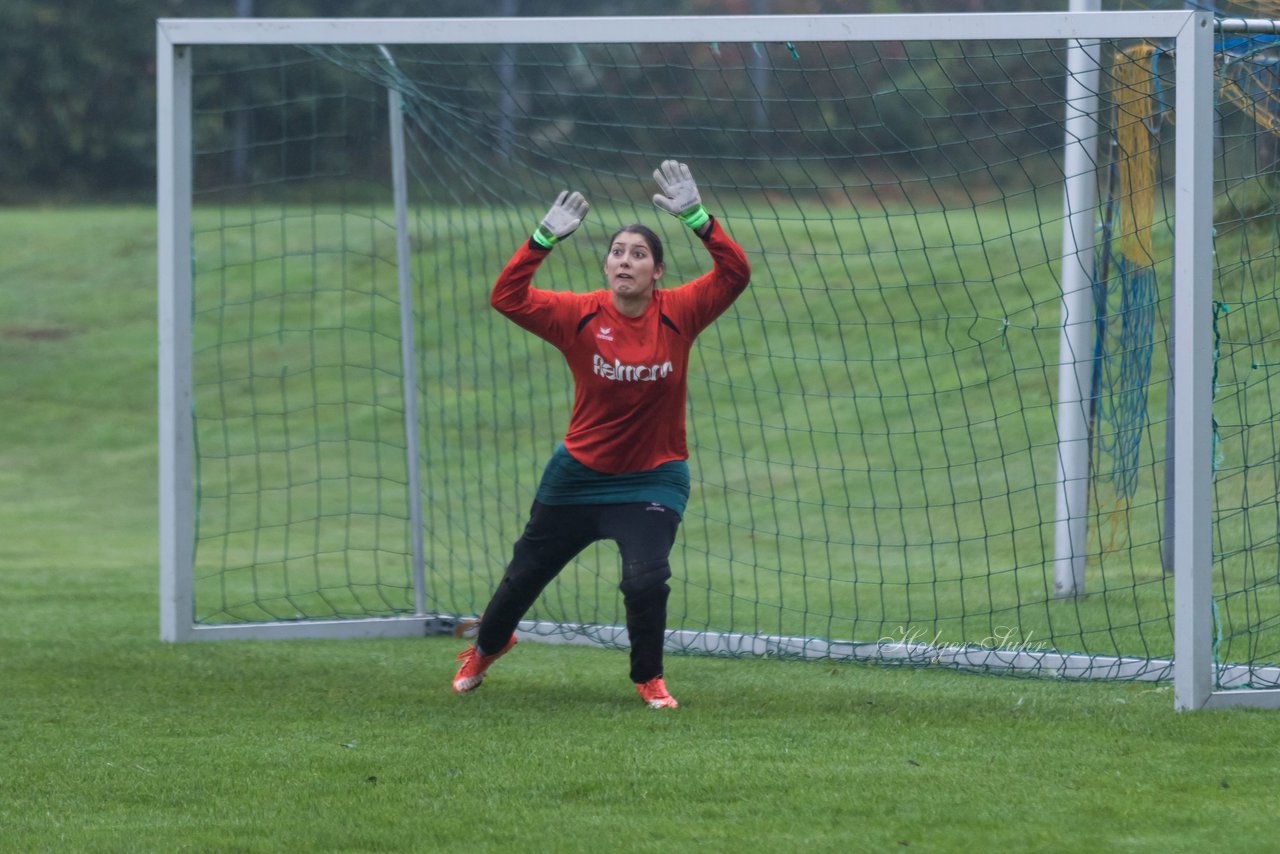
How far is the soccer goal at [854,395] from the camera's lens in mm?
6215

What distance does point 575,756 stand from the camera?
508 centimetres

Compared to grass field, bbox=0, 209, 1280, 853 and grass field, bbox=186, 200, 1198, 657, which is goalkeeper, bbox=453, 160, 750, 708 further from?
grass field, bbox=186, 200, 1198, 657

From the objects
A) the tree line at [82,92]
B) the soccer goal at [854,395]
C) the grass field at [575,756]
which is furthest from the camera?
the tree line at [82,92]

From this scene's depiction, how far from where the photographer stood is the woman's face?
19.4 feet

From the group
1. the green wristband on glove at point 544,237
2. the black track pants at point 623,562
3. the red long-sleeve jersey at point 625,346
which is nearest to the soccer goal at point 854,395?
the green wristband on glove at point 544,237

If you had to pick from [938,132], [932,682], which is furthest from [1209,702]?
[938,132]

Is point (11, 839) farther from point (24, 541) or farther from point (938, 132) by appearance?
point (938, 132)

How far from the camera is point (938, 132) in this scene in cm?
2375

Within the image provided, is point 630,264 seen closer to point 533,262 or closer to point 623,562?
point 533,262

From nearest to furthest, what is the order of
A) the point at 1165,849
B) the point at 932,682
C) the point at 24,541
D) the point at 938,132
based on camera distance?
the point at 1165,849 → the point at 932,682 → the point at 24,541 → the point at 938,132

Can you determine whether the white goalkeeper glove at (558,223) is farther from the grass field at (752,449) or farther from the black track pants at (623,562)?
the grass field at (752,449)

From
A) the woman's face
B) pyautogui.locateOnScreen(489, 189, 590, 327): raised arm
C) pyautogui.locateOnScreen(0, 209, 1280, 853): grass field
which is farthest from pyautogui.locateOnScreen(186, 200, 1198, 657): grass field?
pyautogui.locateOnScreen(489, 189, 590, 327): raised arm

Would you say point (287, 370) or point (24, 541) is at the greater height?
point (287, 370)

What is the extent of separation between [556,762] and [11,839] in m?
1.59
